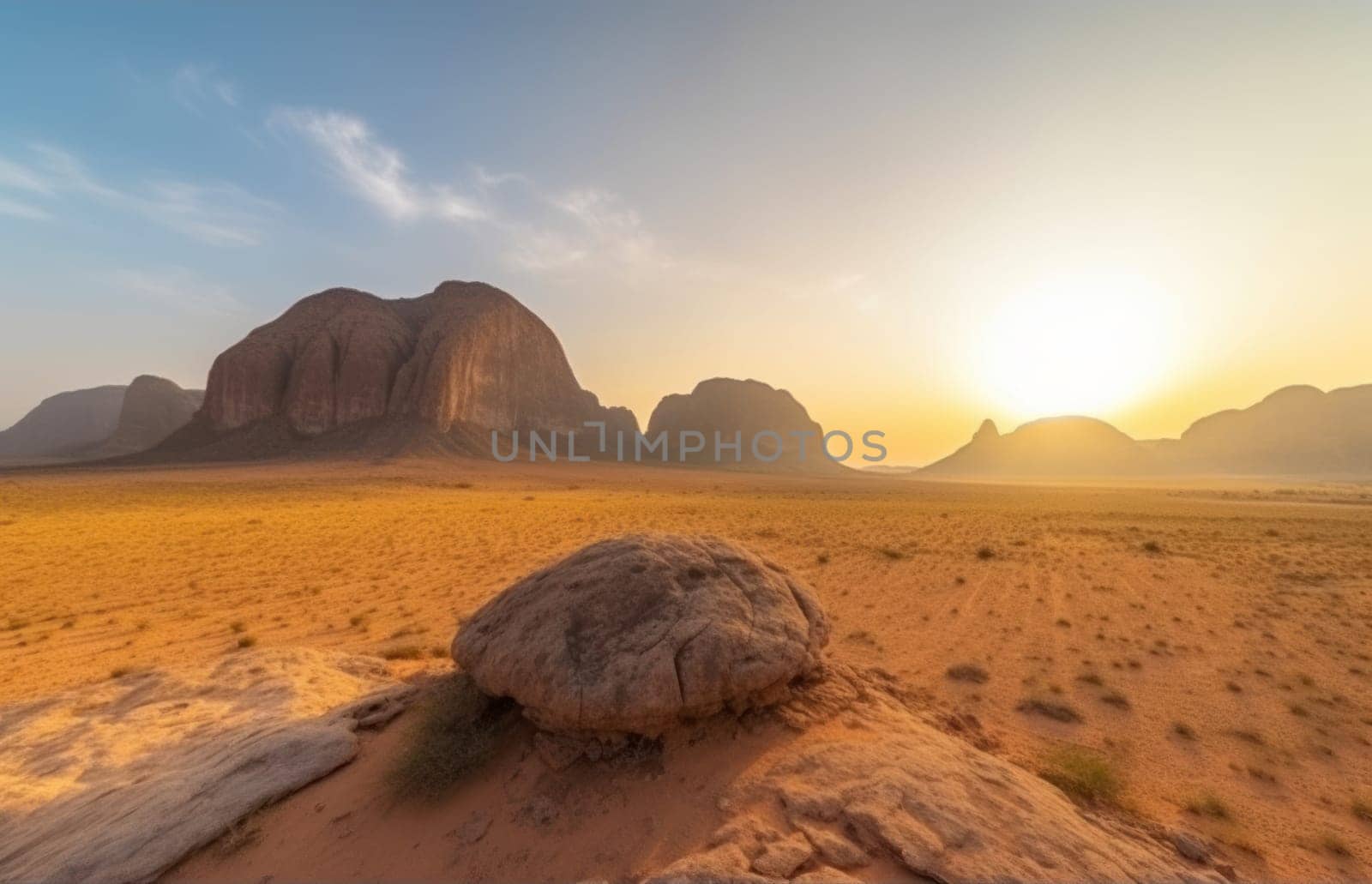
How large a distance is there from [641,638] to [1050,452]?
211m

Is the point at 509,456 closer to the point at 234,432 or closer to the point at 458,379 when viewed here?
the point at 458,379

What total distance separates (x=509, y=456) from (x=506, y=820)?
79014 mm

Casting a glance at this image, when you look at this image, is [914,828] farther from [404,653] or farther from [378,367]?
[378,367]

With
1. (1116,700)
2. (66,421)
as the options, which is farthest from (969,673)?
(66,421)

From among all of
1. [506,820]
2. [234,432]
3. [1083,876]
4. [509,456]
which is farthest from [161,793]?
[234,432]

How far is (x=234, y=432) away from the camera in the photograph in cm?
7144

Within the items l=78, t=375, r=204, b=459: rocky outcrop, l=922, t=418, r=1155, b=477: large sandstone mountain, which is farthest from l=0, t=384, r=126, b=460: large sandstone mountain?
l=922, t=418, r=1155, b=477: large sandstone mountain

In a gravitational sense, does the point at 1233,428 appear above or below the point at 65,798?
above

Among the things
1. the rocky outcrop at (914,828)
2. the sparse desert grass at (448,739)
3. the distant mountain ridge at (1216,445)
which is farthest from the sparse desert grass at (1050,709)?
the distant mountain ridge at (1216,445)

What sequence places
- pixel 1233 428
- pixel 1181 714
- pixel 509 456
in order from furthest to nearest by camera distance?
pixel 1233 428, pixel 509 456, pixel 1181 714

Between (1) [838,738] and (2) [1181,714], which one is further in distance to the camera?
(2) [1181,714]

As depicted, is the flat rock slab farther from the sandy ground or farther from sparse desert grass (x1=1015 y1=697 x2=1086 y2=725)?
sparse desert grass (x1=1015 y1=697 x2=1086 y2=725)

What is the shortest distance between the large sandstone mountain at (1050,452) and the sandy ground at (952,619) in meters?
161

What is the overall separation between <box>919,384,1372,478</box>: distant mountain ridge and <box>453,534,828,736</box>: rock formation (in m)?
180
